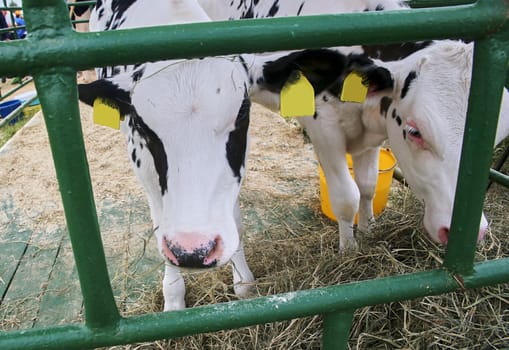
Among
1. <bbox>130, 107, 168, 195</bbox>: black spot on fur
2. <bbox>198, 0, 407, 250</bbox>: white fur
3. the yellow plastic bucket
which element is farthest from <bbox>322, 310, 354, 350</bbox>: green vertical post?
the yellow plastic bucket

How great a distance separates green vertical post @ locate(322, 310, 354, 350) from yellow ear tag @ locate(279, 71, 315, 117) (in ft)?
1.92

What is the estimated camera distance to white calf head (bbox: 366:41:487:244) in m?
1.59

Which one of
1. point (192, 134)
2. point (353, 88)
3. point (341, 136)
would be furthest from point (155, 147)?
point (341, 136)

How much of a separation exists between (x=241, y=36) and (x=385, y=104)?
1.35 meters

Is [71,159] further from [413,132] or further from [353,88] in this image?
[413,132]

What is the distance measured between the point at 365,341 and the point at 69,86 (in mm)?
1393

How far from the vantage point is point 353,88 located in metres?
1.55

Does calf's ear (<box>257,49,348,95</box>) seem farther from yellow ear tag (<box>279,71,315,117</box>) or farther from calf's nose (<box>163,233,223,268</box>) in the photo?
calf's nose (<box>163,233,223,268</box>)

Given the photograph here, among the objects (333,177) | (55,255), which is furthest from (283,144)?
(55,255)

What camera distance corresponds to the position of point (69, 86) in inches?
26.2

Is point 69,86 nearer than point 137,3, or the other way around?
point 69,86

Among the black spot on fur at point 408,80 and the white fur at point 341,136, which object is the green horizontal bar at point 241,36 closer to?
the black spot on fur at point 408,80

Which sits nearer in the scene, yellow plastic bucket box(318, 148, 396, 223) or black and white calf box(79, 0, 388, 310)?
black and white calf box(79, 0, 388, 310)

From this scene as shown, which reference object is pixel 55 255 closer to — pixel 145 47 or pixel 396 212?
pixel 396 212
